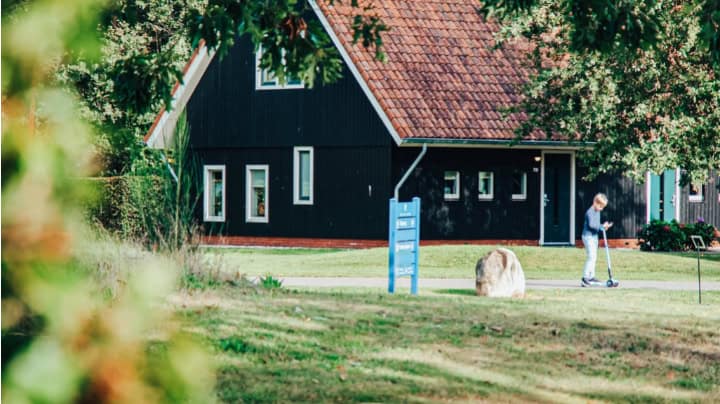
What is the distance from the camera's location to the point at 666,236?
3847 centimetres

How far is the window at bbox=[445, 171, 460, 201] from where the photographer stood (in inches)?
1491

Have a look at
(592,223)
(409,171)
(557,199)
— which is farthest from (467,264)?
(557,199)

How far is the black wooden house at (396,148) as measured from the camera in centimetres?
3659

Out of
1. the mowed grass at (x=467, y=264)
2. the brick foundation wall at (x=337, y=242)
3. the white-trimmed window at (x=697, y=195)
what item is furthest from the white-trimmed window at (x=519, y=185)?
the mowed grass at (x=467, y=264)

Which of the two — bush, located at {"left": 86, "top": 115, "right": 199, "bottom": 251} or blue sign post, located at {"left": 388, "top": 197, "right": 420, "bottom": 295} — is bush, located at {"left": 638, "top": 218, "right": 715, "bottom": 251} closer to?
blue sign post, located at {"left": 388, "top": 197, "right": 420, "bottom": 295}

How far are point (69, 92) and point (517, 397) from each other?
9.01 meters

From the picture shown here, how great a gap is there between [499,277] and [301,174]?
20342 millimetres

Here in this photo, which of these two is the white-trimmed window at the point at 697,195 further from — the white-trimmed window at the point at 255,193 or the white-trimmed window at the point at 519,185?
the white-trimmed window at the point at 255,193

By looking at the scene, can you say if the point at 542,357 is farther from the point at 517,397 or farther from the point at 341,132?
the point at 341,132

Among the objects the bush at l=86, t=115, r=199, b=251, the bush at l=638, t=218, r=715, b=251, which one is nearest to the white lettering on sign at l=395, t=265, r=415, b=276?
the bush at l=86, t=115, r=199, b=251

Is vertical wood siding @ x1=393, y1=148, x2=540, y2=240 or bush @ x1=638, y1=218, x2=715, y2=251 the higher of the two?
vertical wood siding @ x1=393, y1=148, x2=540, y2=240

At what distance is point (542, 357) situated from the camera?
1206 centimetres

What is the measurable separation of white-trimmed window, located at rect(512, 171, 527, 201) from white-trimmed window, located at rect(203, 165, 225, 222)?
8.93 meters

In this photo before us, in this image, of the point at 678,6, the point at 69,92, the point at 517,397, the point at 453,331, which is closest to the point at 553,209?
the point at 678,6
